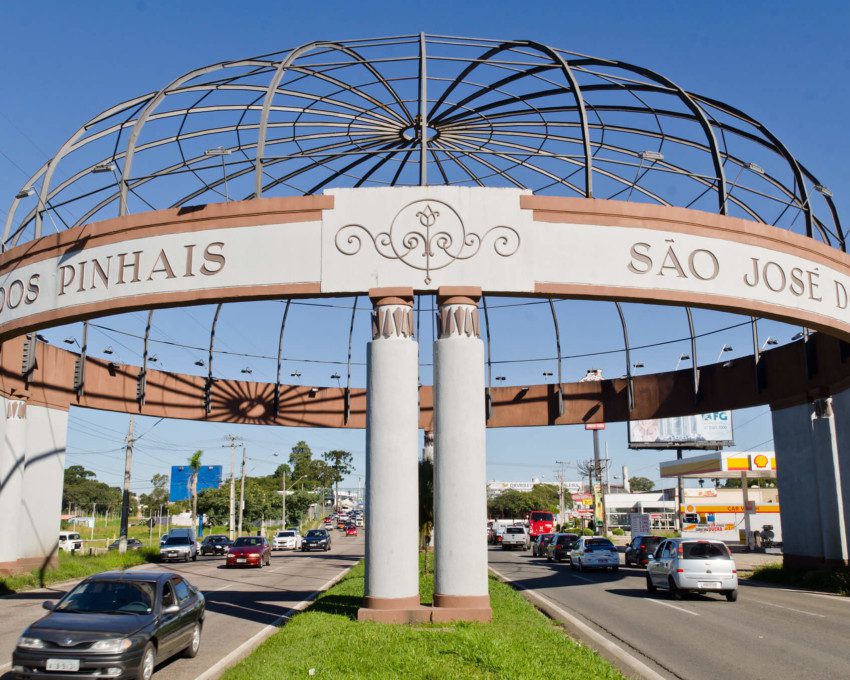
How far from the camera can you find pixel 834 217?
22.4 m

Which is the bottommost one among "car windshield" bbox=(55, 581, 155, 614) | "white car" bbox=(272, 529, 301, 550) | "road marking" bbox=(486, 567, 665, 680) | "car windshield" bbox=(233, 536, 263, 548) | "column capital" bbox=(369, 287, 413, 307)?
"white car" bbox=(272, 529, 301, 550)

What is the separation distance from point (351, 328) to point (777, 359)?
17086mm

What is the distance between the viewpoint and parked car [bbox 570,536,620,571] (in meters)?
34.9

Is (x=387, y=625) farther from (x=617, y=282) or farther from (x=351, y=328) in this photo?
(x=351, y=328)

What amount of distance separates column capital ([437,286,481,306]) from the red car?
26777 mm

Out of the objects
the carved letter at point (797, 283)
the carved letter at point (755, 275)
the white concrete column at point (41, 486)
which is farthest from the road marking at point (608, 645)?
the white concrete column at point (41, 486)

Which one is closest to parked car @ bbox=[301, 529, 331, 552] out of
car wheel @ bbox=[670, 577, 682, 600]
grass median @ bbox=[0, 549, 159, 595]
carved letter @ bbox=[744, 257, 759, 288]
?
grass median @ bbox=[0, 549, 159, 595]

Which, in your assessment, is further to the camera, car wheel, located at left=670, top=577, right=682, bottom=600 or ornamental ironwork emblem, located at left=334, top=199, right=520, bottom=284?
car wheel, located at left=670, top=577, right=682, bottom=600

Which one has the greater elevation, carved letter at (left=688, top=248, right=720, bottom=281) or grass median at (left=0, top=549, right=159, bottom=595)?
carved letter at (left=688, top=248, right=720, bottom=281)

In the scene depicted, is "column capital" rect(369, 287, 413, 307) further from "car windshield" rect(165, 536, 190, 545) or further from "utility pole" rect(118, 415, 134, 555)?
"car windshield" rect(165, 536, 190, 545)

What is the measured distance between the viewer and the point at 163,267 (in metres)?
16.7

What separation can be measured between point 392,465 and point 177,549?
34.8 m

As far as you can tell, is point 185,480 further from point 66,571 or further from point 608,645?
point 608,645

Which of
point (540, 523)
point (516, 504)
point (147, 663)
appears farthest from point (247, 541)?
point (516, 504)
